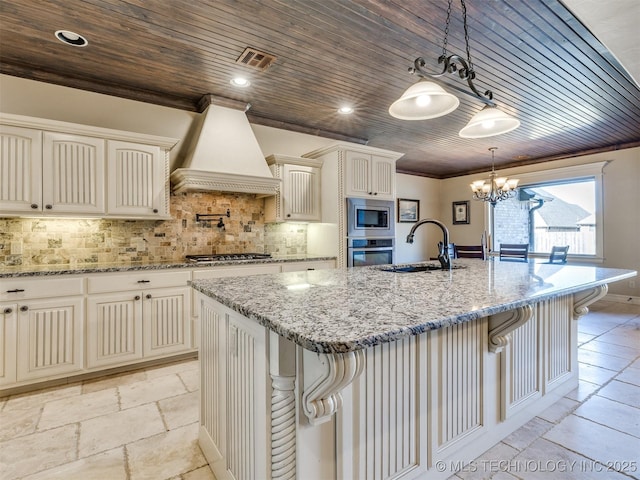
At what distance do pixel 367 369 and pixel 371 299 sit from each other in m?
0.25

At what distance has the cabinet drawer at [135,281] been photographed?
261cm

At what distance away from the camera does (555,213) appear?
5.88 meters

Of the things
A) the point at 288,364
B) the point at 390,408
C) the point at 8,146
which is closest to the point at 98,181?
the point at 8,146

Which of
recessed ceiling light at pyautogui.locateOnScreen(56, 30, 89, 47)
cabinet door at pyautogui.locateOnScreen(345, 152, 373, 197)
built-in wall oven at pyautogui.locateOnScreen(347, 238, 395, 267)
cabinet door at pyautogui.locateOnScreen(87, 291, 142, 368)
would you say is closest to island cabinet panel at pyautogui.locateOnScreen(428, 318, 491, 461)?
built-in wall oven at pyautogui.locateOnScreen(347, 238, 395, 267)

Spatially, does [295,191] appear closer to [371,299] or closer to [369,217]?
[369,217]

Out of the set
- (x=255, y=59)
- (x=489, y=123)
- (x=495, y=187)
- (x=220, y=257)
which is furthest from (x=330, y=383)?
(x=495, y=187)

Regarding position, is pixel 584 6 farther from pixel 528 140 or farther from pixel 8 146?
pixel 8 146

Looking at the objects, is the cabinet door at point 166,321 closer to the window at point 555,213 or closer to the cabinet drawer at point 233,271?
the cabinet drawer at point 233,271

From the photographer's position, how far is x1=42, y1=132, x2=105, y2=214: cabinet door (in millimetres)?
2607

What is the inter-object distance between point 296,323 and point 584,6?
91.7 inches

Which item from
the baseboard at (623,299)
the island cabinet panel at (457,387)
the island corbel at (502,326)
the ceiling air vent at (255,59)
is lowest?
the baseboard at (623,299)

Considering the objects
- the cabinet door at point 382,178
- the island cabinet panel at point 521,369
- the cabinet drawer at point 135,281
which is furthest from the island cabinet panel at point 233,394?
the cabinet door at point 382,178

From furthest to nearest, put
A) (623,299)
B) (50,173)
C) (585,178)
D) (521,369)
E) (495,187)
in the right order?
1. (585,178)
2. (623,299)
3. (495,187)
4. (50,173)
5. (521,369)

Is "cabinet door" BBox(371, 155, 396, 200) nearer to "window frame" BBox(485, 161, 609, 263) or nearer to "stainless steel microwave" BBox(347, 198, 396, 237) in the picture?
"stainless steel microwave" BBox(347, 198, 396, 237)
